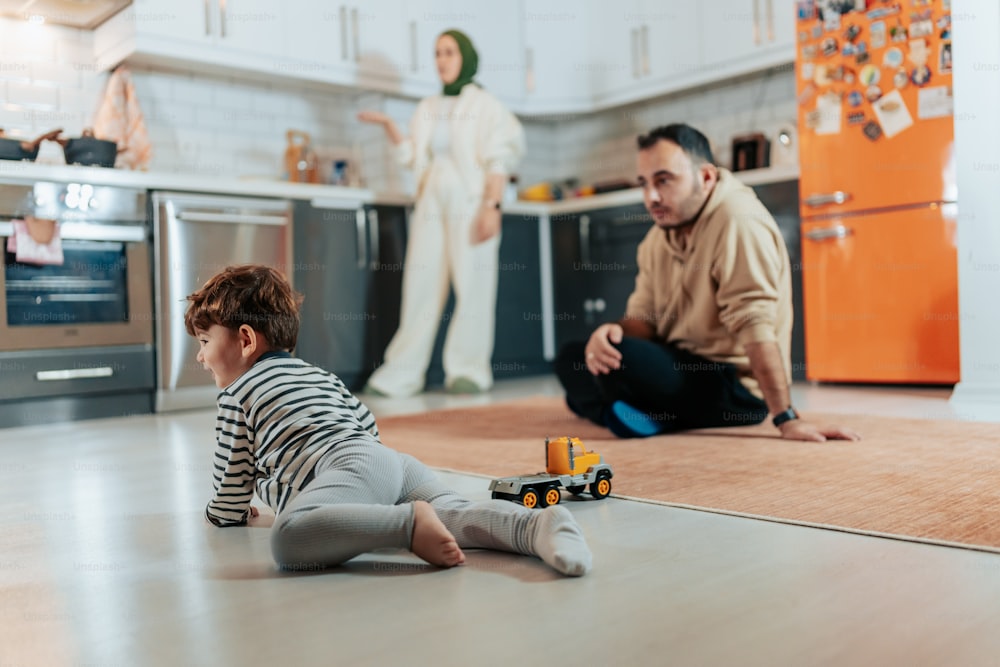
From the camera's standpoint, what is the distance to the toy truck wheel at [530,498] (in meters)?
1.76

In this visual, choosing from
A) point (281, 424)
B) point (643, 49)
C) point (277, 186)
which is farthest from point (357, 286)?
point (281, 424)

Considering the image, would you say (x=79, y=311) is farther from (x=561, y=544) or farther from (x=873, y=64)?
(x=873, y=64)

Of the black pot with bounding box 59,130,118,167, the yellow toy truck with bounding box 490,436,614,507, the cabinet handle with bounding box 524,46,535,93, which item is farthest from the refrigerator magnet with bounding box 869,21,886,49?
the black pot with bounding box 59,130,118,167

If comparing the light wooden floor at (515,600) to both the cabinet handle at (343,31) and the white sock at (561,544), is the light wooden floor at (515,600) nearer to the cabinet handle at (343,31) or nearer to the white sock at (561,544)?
the white sock at (561,544)

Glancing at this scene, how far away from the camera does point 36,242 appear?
345cm

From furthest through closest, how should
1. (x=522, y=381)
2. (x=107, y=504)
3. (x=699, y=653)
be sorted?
1. (x=522, y=381)
2. (x=107, y=504)
3. (x=699, y=653)

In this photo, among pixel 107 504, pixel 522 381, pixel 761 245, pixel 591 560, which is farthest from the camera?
pixel 522 381

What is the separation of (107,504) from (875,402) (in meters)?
2.58

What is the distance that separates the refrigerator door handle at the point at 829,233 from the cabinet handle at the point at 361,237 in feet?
6.37

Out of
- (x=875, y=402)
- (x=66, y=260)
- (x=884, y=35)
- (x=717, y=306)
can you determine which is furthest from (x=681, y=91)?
(x=66, y=260)

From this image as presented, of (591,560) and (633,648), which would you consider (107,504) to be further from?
(633,648)

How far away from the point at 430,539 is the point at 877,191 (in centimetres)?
314

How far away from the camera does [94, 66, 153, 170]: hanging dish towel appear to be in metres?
4.07

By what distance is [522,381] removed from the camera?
4.99 meters
